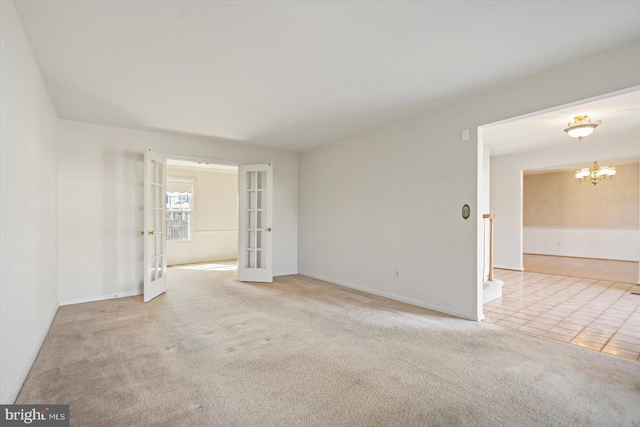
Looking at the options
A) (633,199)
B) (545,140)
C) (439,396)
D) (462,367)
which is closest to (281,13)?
(439,396)

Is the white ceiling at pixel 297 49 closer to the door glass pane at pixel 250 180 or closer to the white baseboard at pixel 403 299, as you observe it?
the door glass pane at pixel 250 180

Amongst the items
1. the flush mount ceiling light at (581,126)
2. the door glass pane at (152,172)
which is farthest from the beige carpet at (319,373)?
the flush mount ceiling light at (581,126)

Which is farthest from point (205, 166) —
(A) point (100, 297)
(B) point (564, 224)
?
(B) point (564, 224)

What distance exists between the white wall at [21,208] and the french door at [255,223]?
2.98 m

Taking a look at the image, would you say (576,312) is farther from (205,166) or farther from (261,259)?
(205,166)

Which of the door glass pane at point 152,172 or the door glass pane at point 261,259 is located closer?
the door glass pane at point 152,172

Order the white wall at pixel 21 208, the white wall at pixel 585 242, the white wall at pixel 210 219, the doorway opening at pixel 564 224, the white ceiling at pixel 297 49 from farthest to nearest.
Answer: the white wall at pixel 210 219 < the white wall at pixel 585 242 < the doorway opening at pixel 564 224 < the white ceiling at pixel 297 49 < the white wall at pixel 21 208

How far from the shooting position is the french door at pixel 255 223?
583cm

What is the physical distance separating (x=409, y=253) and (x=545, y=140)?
4101mm

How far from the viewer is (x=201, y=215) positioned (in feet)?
27.6

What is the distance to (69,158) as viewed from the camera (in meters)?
4.39

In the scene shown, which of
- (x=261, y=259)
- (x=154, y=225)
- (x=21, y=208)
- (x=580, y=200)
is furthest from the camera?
(x=580, y=200)

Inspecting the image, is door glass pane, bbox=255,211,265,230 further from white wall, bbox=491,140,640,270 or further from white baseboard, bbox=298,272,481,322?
white wall, bbox=491,140,640,270

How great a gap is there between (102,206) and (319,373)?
4231 millimetres
